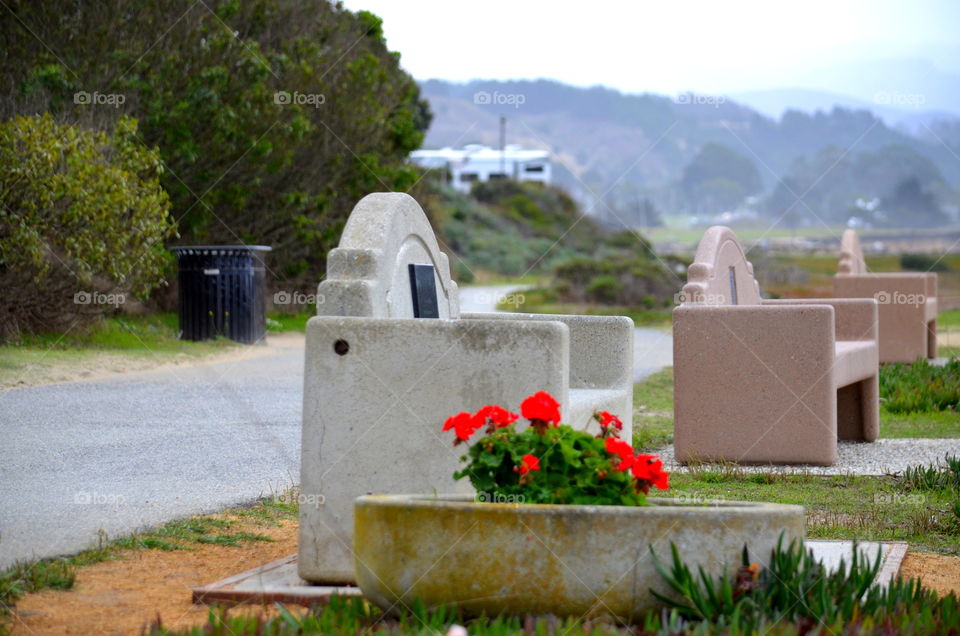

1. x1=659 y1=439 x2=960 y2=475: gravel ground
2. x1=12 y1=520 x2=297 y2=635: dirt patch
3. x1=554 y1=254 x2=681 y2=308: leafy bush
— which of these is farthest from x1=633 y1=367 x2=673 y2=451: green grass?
x1=554 y1=254 x2=681 y2=308: leafy bush

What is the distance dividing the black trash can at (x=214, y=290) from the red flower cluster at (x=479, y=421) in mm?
13275

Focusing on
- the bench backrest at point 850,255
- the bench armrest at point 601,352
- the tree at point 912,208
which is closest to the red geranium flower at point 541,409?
the bench armrest at point 601,352

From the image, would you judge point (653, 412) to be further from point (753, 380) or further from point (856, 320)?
point (753, 380)

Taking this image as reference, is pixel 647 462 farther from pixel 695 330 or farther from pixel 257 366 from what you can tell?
pixel 257 366

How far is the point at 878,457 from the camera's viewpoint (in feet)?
30.6

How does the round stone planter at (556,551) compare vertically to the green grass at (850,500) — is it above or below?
above

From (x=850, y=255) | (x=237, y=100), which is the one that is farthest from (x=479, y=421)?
(x=237, y=100)

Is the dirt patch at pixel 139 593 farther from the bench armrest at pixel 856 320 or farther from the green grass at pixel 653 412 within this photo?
the bench armrest at pixel 856 320

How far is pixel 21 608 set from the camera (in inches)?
169

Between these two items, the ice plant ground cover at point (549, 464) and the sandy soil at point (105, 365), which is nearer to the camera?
the ice plant ground cover at point (549, 464)

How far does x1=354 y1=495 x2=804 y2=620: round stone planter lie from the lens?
3.91 m

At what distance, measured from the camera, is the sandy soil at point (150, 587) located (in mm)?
4164

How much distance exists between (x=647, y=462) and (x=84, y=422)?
21.7 ft

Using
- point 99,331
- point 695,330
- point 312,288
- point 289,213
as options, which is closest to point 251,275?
point 99,331
